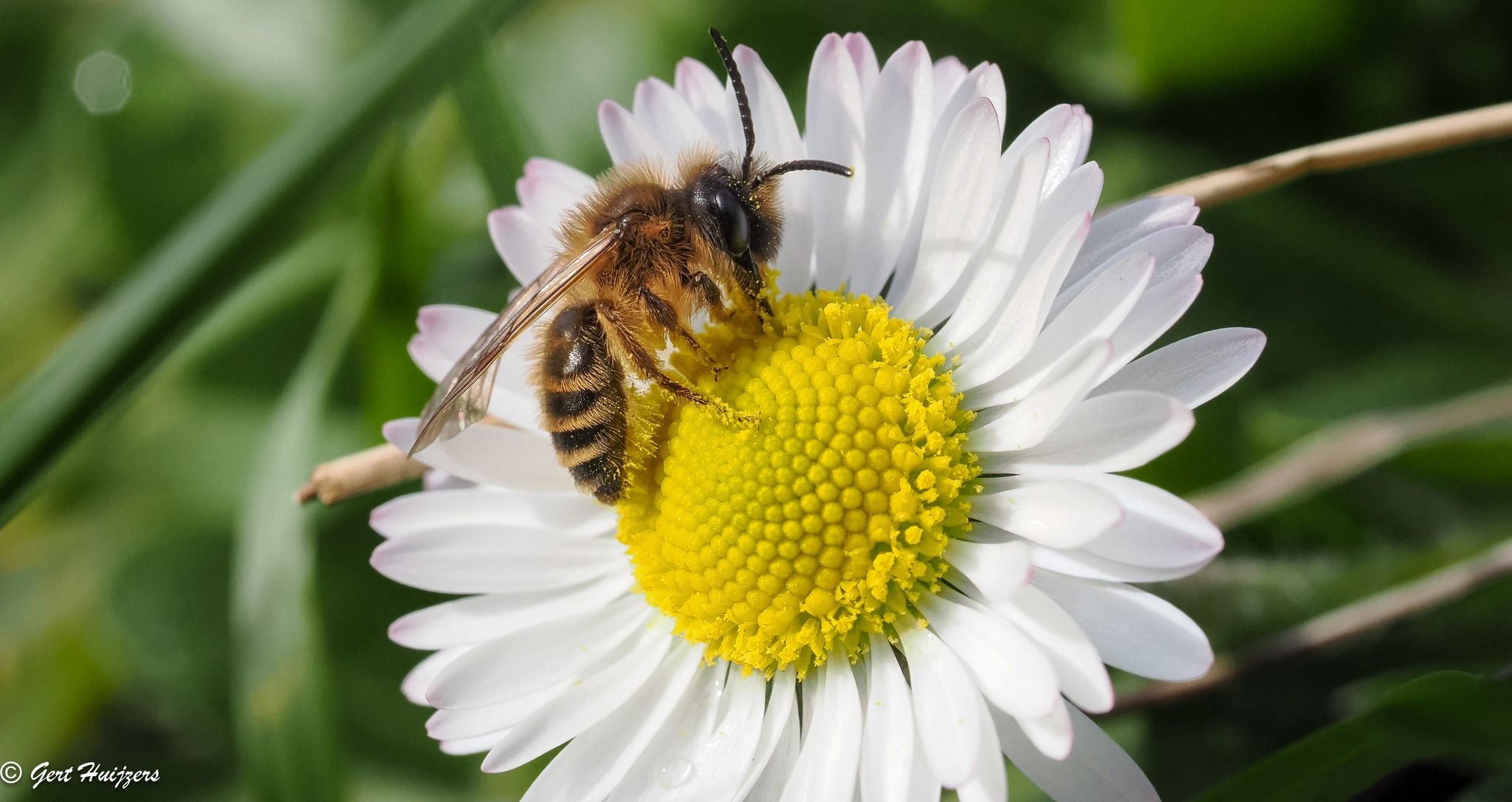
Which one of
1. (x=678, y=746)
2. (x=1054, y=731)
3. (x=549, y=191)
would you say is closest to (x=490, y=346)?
(x=549, y=191)

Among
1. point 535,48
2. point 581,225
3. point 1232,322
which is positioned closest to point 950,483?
point 581,225

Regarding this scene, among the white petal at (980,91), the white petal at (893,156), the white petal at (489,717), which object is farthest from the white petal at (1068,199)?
the white petal at (489,717)

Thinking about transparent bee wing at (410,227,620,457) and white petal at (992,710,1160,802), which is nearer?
white petal at (992,710,1160,802)

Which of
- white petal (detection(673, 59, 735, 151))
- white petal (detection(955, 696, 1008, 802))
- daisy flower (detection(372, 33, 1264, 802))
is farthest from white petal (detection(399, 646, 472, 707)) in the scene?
white petal (detection(673, 59, 735, 151))

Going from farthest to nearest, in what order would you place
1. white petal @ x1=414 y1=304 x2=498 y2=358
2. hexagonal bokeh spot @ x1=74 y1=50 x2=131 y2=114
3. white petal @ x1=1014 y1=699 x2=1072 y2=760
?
hexagonal bokeh spot @ x1=74 y1=50 x2=131 y2=114 < white petal @ x1=414 y1=304 x2=498 y2=358 < white petal @ x1=1014 y1=699 x2=1072 y2=760

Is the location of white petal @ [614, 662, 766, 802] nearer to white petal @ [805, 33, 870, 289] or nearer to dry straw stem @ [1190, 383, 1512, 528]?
white petal @ [805, 33, 870, 289]
